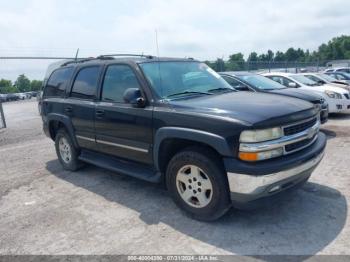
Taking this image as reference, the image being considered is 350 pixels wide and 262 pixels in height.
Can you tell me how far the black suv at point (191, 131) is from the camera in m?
3.45

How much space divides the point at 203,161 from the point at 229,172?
343mm

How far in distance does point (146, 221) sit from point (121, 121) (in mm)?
1417

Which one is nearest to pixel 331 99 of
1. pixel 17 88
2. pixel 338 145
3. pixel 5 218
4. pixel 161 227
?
pixel 338 145

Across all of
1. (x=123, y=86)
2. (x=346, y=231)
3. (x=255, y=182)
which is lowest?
(x=346, y=231)

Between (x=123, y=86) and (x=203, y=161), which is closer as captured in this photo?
(x=203, y=161)

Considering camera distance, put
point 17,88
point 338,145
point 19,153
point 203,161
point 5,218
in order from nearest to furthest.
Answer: point 203,161
point 5,218
point 338,145
point 19,153
point 17,88

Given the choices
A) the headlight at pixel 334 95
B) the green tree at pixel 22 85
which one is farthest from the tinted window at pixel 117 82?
the green tree at pixel 22 85

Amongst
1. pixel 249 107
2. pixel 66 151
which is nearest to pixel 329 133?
pixel 249 107

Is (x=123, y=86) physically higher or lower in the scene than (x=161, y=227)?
higher

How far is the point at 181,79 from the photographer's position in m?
4.72

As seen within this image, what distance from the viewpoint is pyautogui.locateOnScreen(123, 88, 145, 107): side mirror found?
4.24m

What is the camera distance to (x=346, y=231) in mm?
3543

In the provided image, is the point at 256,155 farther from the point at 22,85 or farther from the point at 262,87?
the point at 22,85

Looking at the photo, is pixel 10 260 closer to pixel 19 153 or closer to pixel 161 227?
pixel 161 227
